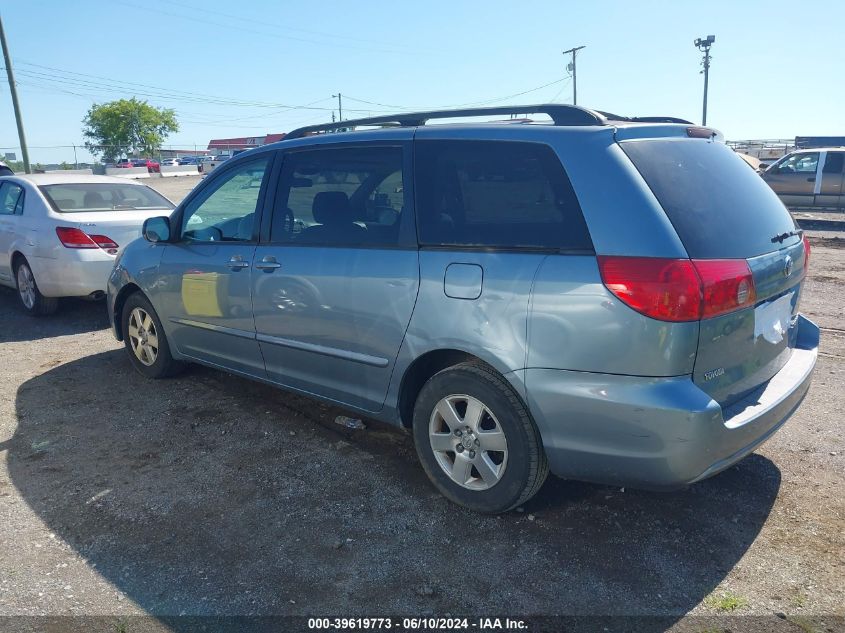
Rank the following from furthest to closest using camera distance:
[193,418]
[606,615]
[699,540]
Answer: [193,418]
[699,540]
[606,615]

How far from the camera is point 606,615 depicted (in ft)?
8.59

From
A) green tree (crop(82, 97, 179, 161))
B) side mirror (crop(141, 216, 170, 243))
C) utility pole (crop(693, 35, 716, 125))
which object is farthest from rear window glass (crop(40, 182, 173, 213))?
green tree (crop(82, 97, 179, 161))

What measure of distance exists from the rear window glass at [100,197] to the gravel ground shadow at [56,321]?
123 cm

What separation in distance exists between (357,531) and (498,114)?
2209 millimetres

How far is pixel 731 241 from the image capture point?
288 centimetres

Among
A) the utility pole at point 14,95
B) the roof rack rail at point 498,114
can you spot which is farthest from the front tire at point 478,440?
the utility pole at point 14,95

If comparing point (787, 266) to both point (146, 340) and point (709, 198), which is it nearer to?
point (709, 198)

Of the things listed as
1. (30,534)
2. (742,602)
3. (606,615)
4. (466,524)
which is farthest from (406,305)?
(30,534)

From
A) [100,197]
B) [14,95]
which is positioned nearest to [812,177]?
[100,197]

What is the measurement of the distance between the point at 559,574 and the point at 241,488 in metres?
1.78

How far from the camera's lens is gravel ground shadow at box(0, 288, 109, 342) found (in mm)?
7121

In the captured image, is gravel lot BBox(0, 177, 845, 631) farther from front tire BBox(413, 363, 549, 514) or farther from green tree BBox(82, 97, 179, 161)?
green tree BBox(82, 97, 179, 161)

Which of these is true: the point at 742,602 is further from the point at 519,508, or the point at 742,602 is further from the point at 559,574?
the point at 519,508

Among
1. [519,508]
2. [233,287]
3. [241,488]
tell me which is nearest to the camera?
[519,508]
